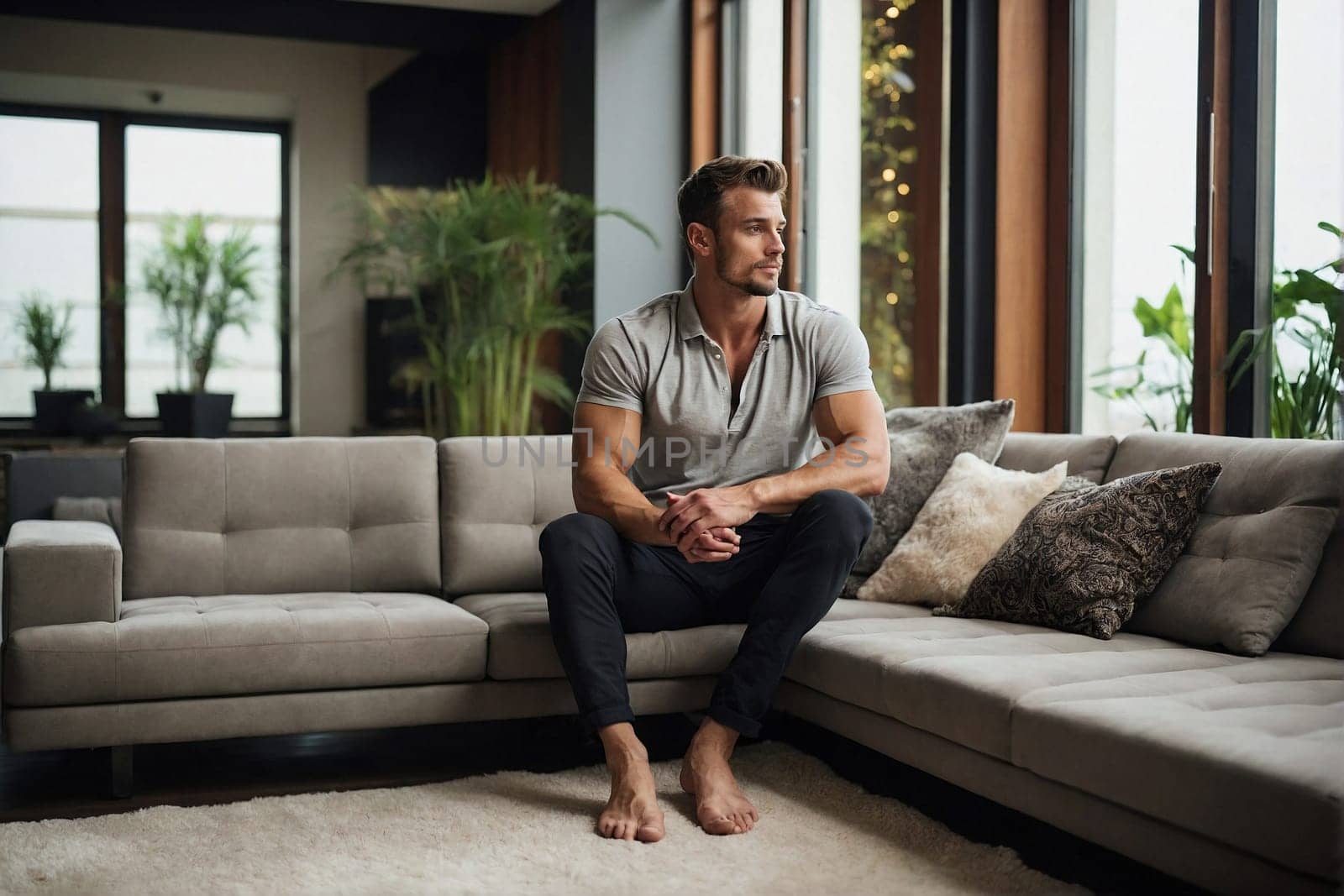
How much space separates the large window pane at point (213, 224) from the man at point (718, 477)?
515 centimetres

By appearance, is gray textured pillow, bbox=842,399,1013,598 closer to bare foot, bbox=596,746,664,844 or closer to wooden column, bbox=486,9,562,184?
bare foot, bbox=596,746,664,844

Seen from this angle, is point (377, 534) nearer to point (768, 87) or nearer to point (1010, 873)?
point (1010, 873)

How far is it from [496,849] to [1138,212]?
2.52 meters

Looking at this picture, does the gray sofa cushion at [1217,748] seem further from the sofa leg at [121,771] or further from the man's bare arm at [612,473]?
the sofa leg at [121,771]

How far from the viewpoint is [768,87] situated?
214 inches

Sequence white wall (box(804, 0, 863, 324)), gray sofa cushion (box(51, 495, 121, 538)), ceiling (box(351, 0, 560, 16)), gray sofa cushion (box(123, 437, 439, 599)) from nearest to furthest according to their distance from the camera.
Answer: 1. gray sofa cushion (box(123, 437, 439, 599))
2. gray sofa cushion (box(51, 495, 121, 538))
3. white wall (box(804, 0, 863, 324))
4. ceiling (box(351, 0, 560, 16))

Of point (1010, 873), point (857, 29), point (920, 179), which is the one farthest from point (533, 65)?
point (1010, 873)

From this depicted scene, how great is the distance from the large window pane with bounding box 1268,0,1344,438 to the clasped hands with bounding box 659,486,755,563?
147 centimetres

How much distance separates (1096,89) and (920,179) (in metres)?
0.68

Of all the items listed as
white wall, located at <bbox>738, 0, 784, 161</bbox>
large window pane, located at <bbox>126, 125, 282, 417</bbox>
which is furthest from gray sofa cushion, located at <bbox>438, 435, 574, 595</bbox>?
large window pane, located at <bbox>126, 125, 282, 417</bbox>

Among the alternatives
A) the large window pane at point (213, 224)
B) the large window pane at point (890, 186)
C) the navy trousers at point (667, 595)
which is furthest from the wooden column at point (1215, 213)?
the large window pane at point (213, 224)

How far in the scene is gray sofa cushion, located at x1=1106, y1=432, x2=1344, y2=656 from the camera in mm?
2277

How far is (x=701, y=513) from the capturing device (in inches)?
Answer: 94.6

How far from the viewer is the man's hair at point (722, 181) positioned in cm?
269
